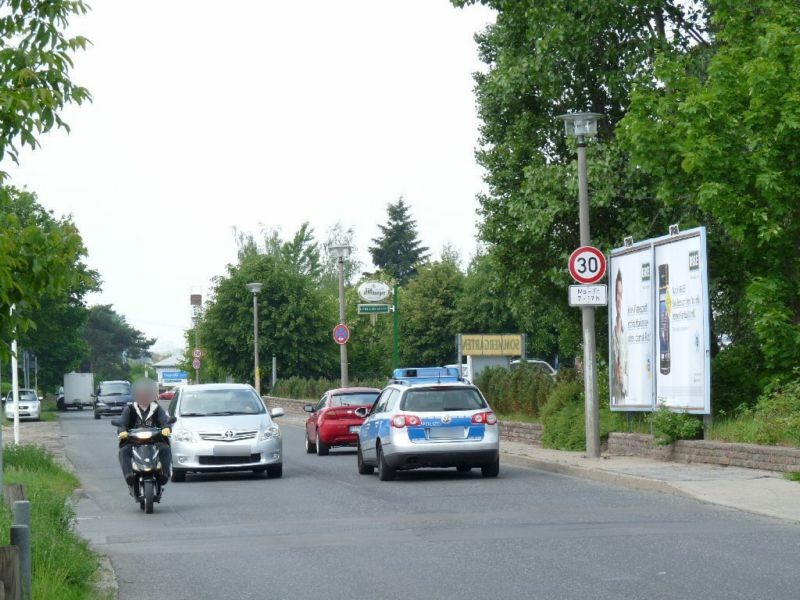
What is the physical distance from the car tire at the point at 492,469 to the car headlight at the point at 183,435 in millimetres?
4761

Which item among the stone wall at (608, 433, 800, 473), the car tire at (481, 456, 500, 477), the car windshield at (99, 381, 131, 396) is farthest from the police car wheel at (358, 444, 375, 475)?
the car windshield at (99, 381, 131, 396)

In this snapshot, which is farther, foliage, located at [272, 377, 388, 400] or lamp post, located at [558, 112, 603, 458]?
foliage, located at [272, 377, 388, 400]

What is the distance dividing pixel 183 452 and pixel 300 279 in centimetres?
4828

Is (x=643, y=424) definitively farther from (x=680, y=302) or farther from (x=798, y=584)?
(x=798, y=584)

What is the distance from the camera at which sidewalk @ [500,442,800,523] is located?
49.9 feet

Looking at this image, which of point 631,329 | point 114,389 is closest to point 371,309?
point 631,329

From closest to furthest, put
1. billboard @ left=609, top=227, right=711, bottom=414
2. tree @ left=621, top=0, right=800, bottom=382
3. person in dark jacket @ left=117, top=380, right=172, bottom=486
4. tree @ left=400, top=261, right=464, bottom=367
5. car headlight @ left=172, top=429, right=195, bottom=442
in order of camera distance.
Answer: person in dark jacket @ left=117, top=380, right=172, bottom=486 < tree @ left=621, top=0, right=800, bottom=382 < billboard @ left=609, top=227, right=711, bottom=414 < car headlight @ left=172, top=429, right=195, bottom=442 < tree @ left=400, top=261, right=464, bottom=367

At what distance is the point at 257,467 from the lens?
72.9 ft

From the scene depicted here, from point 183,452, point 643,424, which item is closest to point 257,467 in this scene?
point 183,452

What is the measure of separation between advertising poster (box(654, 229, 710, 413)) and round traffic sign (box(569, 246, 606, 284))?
98cm

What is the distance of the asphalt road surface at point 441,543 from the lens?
1007 cm

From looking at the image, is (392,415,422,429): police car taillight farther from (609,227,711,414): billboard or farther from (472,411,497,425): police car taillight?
(609,227,711,414): billboard

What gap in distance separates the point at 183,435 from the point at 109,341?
150033mm

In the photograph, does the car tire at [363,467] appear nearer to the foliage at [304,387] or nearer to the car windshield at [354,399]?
the car windshield at [354,399]
